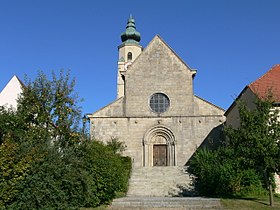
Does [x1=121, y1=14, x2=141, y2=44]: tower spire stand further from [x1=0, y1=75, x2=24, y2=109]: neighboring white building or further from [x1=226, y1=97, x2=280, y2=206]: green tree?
[x1=226, y1=97, x2=280, y2=206]: green tree

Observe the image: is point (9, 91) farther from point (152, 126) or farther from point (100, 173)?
point (100, 173)

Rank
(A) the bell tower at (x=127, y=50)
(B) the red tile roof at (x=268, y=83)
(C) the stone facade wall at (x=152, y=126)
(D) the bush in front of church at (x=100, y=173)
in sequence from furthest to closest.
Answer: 1. (A) the bell tower at (x=127, y=50)
2. (C) the stone facade wall at (x=152, y=126)
3. (B) the red tile roof at (x=268, y=83)
4. (D) the bush in front of church at (x=100, y=173)

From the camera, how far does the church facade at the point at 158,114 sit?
101 feet

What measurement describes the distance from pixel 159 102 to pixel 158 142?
3427 millimetres

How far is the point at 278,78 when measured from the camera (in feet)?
79.6

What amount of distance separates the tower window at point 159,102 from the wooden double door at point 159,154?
9.94ft

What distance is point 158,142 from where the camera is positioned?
31.5m

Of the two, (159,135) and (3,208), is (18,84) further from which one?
(3,208)

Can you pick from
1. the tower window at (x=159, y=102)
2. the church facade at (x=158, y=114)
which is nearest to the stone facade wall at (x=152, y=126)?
the church facade at (x=158, y=114)

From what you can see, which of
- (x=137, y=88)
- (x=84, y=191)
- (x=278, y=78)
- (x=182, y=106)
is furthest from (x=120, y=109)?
(x=84, y=191)

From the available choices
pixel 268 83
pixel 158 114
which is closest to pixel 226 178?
pixel 268 83

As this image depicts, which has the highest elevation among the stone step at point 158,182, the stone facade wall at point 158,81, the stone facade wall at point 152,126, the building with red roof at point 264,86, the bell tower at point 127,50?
the bell tower at point 127,50

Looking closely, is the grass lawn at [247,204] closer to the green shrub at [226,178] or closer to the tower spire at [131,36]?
the green shrub at [226,178]

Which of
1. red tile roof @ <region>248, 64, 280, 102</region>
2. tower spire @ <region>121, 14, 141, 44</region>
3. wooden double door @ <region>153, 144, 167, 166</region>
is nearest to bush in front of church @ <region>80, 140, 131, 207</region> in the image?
red tile roof @ <region>248, 64, 280, 102</region>
